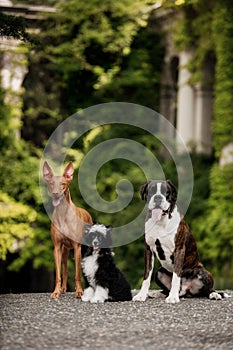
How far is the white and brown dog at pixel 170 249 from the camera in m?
9.29

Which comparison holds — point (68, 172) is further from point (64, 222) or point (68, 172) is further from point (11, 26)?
point (11, 26)

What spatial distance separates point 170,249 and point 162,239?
0.15 m

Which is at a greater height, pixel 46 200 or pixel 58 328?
pixel 46 200

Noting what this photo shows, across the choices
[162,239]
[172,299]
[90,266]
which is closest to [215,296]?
[172,299]

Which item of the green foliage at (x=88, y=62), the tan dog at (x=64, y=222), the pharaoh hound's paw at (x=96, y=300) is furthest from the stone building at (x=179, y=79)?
the pharaoh hound's paw at (x=96, y=300)

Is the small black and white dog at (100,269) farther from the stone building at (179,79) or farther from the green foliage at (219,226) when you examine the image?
the stone building at (179,79)

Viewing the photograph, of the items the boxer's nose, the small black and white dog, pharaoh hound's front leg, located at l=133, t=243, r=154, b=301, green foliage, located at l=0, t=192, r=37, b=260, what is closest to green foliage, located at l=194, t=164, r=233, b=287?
green foliage, located at l=0, t=192, r=37, b=260

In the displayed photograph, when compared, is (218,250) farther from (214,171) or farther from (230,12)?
(230,12)

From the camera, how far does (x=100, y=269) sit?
29.4 ft

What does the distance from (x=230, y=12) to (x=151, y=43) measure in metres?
3.40

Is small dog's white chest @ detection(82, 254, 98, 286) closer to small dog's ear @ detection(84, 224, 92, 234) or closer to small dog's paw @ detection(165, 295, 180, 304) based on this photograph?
small dog's ear @ detection(84, 224, 92, 234)

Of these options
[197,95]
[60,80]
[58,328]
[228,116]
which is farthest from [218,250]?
[58,328]

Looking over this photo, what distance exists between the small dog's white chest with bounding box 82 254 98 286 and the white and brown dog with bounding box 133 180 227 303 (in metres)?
0.72

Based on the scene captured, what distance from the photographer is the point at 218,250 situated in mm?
16359
